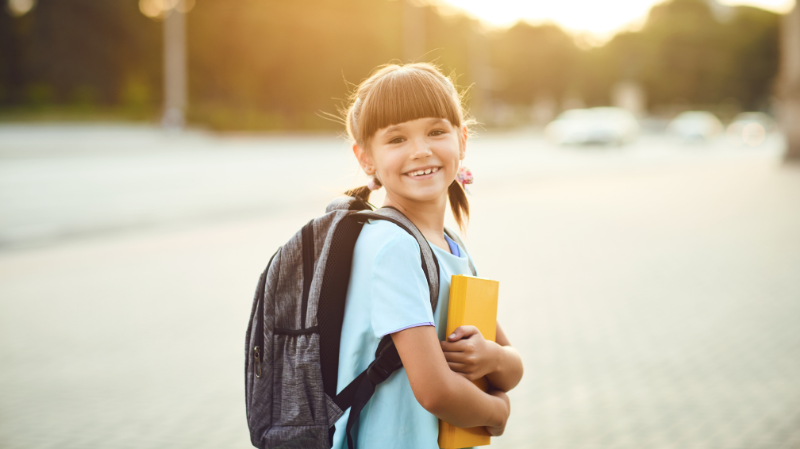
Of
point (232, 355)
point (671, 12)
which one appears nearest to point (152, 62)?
point (232, 355)

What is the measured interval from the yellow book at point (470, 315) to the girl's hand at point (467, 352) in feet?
0.07

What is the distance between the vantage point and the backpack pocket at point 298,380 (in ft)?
4.92

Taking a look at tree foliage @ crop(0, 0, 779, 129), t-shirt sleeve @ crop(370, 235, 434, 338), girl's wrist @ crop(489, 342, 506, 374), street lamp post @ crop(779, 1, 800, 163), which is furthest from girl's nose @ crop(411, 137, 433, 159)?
street lamp post @ crop(779, 1, 800, 163)

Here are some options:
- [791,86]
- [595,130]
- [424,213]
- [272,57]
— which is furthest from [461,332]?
[272,57]

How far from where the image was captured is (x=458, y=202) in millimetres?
1926

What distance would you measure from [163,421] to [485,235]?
21.1ft

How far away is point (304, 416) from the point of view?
1.53m

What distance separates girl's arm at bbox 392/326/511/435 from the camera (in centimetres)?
143

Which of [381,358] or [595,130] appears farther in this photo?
[595,130]

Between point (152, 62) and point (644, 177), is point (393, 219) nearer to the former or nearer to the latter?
point (644, 177)

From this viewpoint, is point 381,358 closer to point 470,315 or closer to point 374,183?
point 470,315

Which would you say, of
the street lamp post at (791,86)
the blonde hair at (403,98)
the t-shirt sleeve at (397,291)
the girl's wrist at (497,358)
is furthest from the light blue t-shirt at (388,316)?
the street lamp post at (791,86)

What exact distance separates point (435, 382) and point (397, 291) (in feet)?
0.65

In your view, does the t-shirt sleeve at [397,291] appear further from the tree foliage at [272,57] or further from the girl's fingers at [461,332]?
the tree foliage at [272,57]
